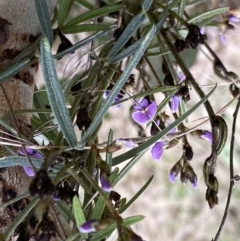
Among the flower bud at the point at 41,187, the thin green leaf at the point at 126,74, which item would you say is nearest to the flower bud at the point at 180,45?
the thin green leaf at the point at 126,74

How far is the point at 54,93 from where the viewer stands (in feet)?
0.88

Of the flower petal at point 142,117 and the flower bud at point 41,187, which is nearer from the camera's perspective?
the flower bud at point 41,187

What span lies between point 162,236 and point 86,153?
0.90 metres

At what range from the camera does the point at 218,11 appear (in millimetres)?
393

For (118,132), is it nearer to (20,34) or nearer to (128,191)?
(128,191)

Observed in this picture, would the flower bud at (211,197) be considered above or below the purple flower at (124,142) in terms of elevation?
below

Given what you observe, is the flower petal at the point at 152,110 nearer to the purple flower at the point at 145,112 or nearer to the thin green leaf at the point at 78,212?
the purple flower at the point at 145,112

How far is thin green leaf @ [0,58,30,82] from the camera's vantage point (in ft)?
0.98

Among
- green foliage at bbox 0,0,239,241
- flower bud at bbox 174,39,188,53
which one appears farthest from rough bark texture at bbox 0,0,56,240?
flower bud at bbox 174,39,188,53

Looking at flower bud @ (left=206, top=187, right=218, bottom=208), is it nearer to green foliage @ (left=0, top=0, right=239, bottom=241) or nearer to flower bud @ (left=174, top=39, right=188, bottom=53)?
green foliage @ (left=0, top=0, right=239, bottom=241)

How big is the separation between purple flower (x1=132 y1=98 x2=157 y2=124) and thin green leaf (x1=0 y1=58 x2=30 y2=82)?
0.09 metres

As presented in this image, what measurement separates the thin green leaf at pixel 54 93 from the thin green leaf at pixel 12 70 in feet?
0.15

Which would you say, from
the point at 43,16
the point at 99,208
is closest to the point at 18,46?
the point at 43,16

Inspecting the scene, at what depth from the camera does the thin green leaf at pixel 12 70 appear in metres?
0.30
